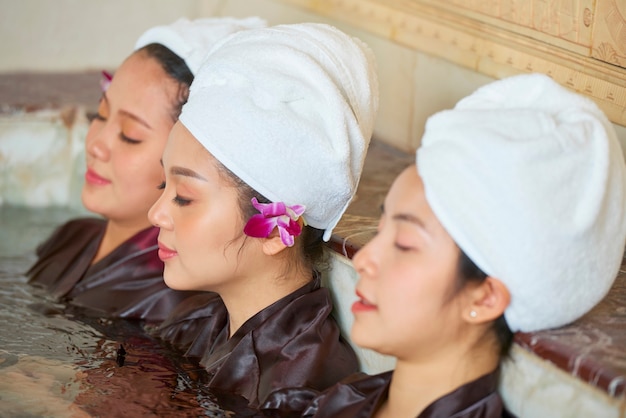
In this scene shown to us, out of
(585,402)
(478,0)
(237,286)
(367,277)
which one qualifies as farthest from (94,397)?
(478,0)

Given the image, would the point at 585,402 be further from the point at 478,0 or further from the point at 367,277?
the point at 478,0

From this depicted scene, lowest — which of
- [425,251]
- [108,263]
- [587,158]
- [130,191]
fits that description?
[108,263]

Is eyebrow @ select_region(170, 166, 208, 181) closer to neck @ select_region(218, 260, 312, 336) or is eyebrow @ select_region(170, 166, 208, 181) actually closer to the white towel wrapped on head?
neck @ select_region(218, 260, 312, 336)

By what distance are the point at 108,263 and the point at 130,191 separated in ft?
0.99

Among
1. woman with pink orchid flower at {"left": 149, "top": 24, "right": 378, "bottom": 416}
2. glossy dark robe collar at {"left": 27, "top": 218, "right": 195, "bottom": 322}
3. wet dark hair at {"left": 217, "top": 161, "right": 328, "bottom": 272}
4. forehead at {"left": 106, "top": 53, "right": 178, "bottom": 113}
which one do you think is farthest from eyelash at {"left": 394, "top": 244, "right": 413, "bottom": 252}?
forehead at {"left": 106, "top": 53, "right": 178, "bottom": 113}

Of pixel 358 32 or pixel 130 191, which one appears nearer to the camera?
pixel 130 191

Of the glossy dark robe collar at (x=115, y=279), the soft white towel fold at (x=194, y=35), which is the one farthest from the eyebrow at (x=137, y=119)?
the glossy dark robe collar at (x=115, y=279)

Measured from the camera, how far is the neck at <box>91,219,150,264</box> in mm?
3799

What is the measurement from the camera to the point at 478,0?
381 cm

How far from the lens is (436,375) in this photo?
2.35 meters

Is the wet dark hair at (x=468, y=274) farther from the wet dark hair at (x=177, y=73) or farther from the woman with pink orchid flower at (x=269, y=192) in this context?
the wet dark hair at (x=177, y=73)

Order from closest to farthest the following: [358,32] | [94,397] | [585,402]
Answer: [585,402], [94,397], [358,32]

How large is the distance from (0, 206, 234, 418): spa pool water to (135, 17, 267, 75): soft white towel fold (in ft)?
3.15

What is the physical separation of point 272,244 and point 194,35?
1053mm
